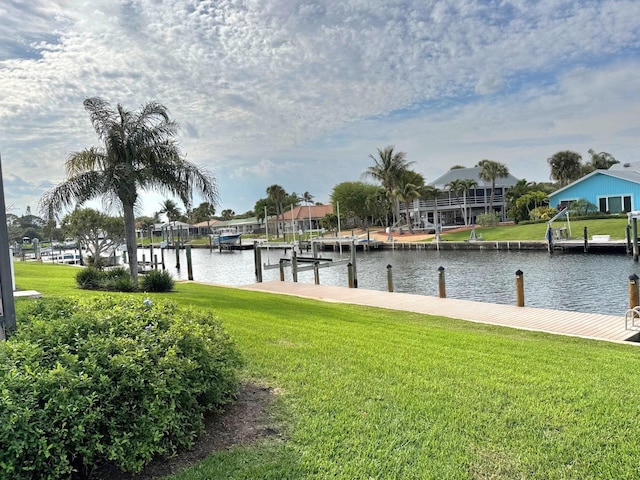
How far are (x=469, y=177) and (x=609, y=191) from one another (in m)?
23.5

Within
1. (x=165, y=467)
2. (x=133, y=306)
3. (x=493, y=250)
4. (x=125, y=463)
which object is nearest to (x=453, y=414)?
(x=165, y=467)

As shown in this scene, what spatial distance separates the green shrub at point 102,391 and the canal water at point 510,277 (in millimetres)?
16124

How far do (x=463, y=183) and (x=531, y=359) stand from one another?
2514 inches

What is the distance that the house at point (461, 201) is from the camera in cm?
6988

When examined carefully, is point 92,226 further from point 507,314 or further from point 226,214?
point 226,214

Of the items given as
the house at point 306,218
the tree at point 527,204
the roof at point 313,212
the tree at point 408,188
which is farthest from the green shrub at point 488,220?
the roof at point 313,212

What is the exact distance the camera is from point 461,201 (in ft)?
230

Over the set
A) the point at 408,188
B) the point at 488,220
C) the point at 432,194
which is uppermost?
the point at 408,188

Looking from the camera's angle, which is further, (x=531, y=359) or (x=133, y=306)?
(x=531, y=359)

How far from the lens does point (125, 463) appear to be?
3.30m

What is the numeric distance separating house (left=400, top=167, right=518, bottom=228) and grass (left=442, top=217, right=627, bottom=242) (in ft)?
44.4

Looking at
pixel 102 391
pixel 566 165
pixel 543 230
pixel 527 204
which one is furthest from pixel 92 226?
pixel 566 165

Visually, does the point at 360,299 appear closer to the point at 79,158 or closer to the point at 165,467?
the point at 79,158

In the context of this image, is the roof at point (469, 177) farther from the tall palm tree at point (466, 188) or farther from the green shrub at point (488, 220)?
the green shrub at point (488, 220)
